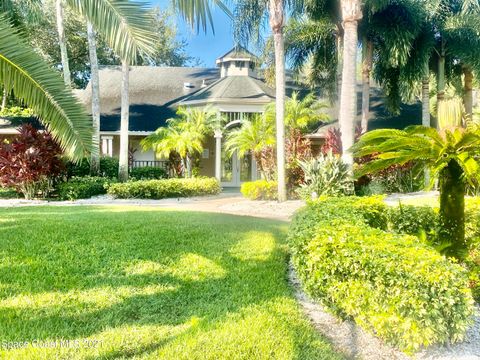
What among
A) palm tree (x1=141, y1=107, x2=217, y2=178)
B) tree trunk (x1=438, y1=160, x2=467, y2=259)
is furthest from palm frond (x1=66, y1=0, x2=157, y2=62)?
palm tree (x1=141, y1=107, x2=217, y2=178)

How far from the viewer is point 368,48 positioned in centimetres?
1944

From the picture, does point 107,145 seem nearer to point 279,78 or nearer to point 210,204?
point 210,204

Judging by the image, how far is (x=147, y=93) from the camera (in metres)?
25.4

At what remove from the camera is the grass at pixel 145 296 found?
3.77 metres

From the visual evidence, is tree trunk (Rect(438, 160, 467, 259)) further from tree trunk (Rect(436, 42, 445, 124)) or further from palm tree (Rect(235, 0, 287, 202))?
tree trunk (Rect(436, 42, 445, 124))

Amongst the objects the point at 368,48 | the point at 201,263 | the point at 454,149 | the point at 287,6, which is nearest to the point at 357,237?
the point at 454,149

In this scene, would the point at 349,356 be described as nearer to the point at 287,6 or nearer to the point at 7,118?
the point at 287,6

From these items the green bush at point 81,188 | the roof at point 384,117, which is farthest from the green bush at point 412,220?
the roof at point 384,117

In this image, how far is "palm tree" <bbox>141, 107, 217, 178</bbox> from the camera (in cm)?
1867

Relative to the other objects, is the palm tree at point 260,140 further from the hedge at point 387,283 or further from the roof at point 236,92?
the hedge at point 387,283

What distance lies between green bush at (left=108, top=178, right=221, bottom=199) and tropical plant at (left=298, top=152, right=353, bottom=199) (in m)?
5.85

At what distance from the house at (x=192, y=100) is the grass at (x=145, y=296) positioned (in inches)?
530

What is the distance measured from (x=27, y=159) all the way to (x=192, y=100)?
9236mm

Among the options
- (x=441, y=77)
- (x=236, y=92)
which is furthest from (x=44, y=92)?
(x=441, y=77)
